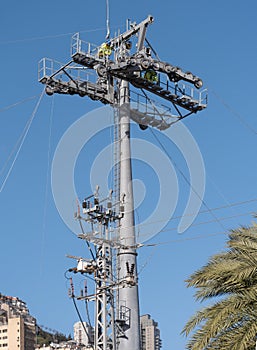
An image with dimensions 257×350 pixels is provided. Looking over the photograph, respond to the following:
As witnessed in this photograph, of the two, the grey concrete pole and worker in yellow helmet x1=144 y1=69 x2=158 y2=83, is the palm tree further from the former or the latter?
worker in yellow helmet x1=144 y1=69 x2=158 y2=83

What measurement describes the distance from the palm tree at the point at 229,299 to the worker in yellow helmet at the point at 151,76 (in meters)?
14.8

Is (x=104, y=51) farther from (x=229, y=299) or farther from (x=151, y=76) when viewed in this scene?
(x=229, y=299)

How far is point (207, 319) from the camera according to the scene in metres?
21.0

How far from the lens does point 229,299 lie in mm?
20734

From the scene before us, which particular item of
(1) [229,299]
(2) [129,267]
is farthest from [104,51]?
(1) [229,299]

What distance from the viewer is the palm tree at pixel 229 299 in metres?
20.0

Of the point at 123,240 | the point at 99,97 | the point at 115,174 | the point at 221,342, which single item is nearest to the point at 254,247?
the point at 221,342

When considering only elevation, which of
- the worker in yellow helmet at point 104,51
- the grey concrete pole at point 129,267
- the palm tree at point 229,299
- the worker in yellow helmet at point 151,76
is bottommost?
the palm tree at point 229,299

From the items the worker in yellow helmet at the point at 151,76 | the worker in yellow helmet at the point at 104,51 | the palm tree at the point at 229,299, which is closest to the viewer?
the palm tree at the point at 229,299

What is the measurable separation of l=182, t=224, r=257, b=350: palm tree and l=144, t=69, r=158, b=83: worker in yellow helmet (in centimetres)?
1480

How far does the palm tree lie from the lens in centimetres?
2002

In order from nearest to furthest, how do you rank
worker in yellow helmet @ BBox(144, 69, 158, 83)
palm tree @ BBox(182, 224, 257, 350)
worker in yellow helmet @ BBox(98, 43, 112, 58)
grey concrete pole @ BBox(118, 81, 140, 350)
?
palm tree @ BBox(182, 224, 257, 350)
grey concrete pole @ BBox(118, 81, 140, 350)
worker in yellow helmet @ BBox(98, 43, 112, 58)
worker in yellow helmet @ BBox(144, 69, 158, 83)

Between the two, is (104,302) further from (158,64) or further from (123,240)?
(158,64)

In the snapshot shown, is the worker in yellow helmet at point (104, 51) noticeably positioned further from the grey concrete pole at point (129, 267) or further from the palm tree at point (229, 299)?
the palm tree at point (229, 299)
